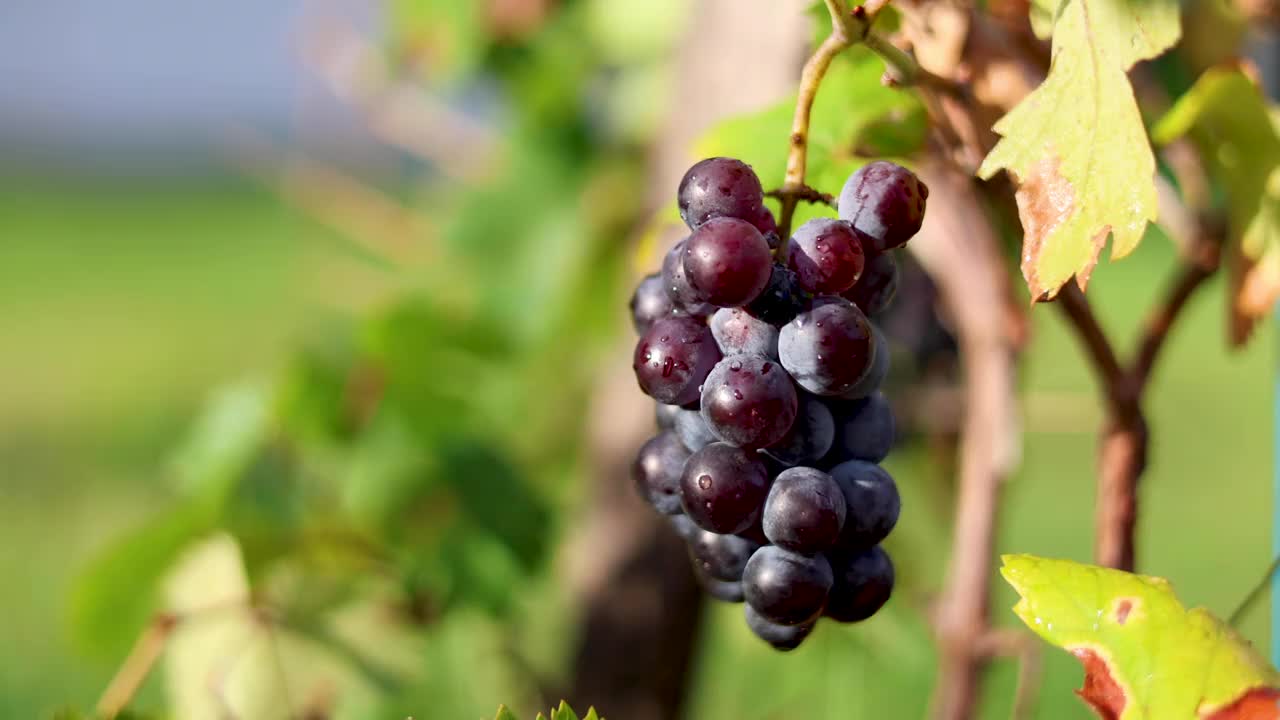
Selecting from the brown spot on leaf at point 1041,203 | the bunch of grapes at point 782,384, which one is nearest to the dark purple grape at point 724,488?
the bunch of grapes at point 782,384

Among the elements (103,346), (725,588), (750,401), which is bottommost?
(103,346)

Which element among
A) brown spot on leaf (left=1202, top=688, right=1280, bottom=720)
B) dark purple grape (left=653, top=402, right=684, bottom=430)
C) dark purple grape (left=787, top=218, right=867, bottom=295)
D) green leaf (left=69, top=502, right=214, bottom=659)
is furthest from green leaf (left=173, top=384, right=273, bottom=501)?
brown spot on leaf (left=1202, top=688, right=1280, bottom=720)

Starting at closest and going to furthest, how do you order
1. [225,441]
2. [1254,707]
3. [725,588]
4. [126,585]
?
[1254,707]
[725,588]
[126,585]
[225,441]

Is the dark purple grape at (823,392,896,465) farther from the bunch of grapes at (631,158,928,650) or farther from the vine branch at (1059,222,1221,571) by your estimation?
the vine branch at (1059,222,1221,571)

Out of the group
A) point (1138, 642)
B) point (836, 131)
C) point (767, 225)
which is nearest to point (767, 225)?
point (767, 225)

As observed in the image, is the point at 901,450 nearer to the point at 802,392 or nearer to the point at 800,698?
the point at 800,698

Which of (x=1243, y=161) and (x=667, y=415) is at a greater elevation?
(x=1243, y=161)

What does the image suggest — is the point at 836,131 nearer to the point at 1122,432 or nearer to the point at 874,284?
the point at 874,284
